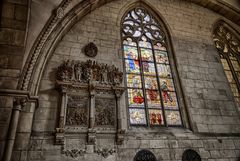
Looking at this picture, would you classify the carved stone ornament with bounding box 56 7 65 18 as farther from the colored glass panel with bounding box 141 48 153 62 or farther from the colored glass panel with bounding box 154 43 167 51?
the colored glass panel with bounding box 154 43 167 51

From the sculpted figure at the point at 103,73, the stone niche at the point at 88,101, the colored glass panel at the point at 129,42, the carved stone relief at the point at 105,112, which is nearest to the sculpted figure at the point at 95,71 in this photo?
the stone niche at the point at 88,101

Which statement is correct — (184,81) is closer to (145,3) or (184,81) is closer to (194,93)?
(194,93)

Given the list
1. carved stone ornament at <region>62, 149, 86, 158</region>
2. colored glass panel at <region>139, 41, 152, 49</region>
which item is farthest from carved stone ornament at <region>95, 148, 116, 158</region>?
colored glass panel at <region>139, 41, 152, 49</region>

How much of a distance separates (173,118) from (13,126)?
397 cm

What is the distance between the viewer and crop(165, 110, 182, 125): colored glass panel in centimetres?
539

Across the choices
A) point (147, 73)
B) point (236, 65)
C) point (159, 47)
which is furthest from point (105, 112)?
point (236, 65)

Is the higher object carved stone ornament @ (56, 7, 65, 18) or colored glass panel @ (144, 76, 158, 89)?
carved stone ornament @ (56, 7, 65, 18)

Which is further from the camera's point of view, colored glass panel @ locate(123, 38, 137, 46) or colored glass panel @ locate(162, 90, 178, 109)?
colored glass panel @ locate(123, 38, 137, 46)

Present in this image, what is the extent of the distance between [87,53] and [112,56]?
2.43 ft

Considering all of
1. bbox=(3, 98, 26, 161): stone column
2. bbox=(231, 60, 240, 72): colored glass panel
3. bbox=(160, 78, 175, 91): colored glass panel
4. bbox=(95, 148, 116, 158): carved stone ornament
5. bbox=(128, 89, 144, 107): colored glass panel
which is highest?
bbox=(231, 60, 240, 72): colored glass panel

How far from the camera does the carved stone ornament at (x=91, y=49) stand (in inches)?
212

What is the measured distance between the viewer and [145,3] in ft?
23.4

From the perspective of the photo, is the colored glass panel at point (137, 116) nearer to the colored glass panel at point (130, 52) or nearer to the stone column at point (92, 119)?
the stone column at point (92, 119)

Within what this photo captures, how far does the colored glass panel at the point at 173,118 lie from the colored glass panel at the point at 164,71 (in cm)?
119
